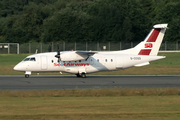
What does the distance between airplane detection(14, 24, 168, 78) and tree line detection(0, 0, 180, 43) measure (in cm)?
4170

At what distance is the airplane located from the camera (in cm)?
3023

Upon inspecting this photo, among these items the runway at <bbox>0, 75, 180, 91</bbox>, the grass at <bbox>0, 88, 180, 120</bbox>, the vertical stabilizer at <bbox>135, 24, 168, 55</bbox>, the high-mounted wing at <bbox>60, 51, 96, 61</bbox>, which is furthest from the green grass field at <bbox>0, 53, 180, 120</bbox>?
the vertical stabilizer at <bbox>135, 24, 168, 55</bbox>

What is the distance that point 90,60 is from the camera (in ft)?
102

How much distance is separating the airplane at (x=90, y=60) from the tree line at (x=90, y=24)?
137 ft

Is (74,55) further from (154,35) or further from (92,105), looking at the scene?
(92,105)

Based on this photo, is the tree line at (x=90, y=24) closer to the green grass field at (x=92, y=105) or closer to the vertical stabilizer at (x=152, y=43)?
the vertical stabilizer at (x=152, y=43)

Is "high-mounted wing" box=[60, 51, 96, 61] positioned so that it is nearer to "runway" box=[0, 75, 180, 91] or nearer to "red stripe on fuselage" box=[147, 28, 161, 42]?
"runway" box=[0, 75, 180, 91]

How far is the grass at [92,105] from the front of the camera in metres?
13.0

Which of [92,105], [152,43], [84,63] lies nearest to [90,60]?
[84,63]

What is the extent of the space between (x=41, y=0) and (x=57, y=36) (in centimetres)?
3976

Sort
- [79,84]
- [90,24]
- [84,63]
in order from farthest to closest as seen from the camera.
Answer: [90,24] < [84,63] < [79,84]

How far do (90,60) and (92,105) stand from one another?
15.8 m

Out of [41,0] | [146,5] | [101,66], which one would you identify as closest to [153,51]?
[101,66]

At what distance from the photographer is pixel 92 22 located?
75.6 meters
